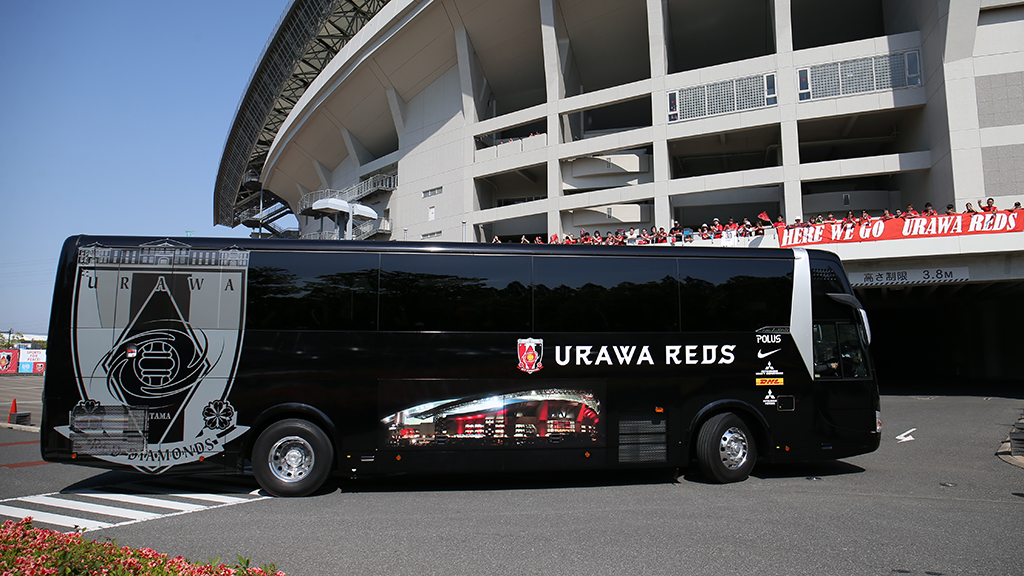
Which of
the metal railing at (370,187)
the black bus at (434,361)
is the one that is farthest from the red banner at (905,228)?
the metal railing at (370,187)

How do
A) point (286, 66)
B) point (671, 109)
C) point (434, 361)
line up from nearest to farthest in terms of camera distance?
point (434, 361), point (671, 109), point (286, 66)

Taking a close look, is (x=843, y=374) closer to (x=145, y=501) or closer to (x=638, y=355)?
(x=638, y=355)

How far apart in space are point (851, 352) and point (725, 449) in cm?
248

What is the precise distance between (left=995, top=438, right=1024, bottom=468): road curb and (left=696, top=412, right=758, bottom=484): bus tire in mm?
4609

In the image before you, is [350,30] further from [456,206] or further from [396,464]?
[396,464]

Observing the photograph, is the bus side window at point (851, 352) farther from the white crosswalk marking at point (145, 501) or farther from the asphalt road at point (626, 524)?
the white crosswalk marking at point (145, 501)

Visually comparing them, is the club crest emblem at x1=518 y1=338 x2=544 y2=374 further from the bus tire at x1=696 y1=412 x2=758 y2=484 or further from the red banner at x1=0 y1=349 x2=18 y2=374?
the red banner at x1=0 y1=349 x2=18 y2=374

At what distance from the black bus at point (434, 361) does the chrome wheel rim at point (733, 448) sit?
2 centimetres

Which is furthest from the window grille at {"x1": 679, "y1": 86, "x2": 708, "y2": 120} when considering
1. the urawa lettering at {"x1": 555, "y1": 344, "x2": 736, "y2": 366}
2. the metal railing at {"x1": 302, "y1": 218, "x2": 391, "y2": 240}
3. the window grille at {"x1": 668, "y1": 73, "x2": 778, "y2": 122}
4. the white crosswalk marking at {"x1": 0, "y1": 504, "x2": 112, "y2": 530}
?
the white crosswalk marking at {"x1": 0, "y1": 504, "x2": 112, "y2": 530}

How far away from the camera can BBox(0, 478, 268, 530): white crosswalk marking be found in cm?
679

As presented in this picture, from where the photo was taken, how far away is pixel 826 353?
9008 millimetres

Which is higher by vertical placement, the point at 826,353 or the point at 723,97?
the point at 723,97

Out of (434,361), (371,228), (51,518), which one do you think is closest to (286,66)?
(371,228)

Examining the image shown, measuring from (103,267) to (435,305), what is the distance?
449cm
